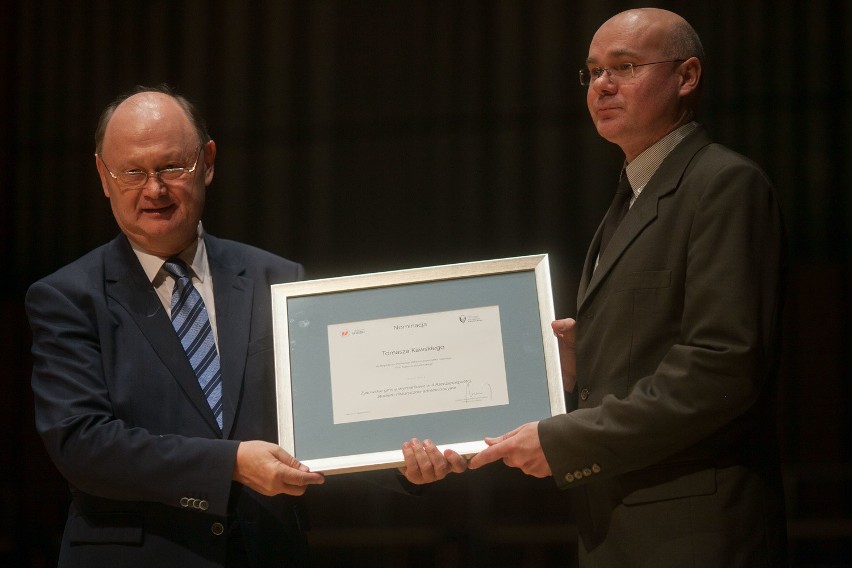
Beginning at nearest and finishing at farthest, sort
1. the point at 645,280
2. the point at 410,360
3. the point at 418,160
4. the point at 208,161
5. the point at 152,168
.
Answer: the point at 645,280
the point at 410,360
the point at 152,168
the point at 208,161
the point at 418,160

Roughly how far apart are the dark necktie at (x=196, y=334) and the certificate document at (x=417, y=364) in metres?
0.26

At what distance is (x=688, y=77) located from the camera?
6.89ft

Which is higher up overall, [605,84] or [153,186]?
[605,84]

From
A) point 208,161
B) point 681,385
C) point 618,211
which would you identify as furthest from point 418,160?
point 681,385

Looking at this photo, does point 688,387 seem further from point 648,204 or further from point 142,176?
point 142,176

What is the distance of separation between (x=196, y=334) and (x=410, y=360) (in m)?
0.49

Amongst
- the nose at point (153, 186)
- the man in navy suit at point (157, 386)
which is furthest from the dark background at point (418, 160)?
the nose at point (153, 186)

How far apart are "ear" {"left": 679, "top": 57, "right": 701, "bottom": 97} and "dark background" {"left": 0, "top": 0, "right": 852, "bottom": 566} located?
178 centimetres

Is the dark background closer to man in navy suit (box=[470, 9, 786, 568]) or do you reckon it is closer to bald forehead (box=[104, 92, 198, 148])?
bald forehead (box=[104, 92, 198, 148])

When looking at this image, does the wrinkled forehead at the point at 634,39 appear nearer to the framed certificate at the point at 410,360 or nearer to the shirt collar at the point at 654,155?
the shirt collar at the point at 654,155

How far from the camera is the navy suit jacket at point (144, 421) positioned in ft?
6.70

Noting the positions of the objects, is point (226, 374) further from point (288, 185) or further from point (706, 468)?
point (288, 185)

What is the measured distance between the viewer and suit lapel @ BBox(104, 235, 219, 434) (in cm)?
214
